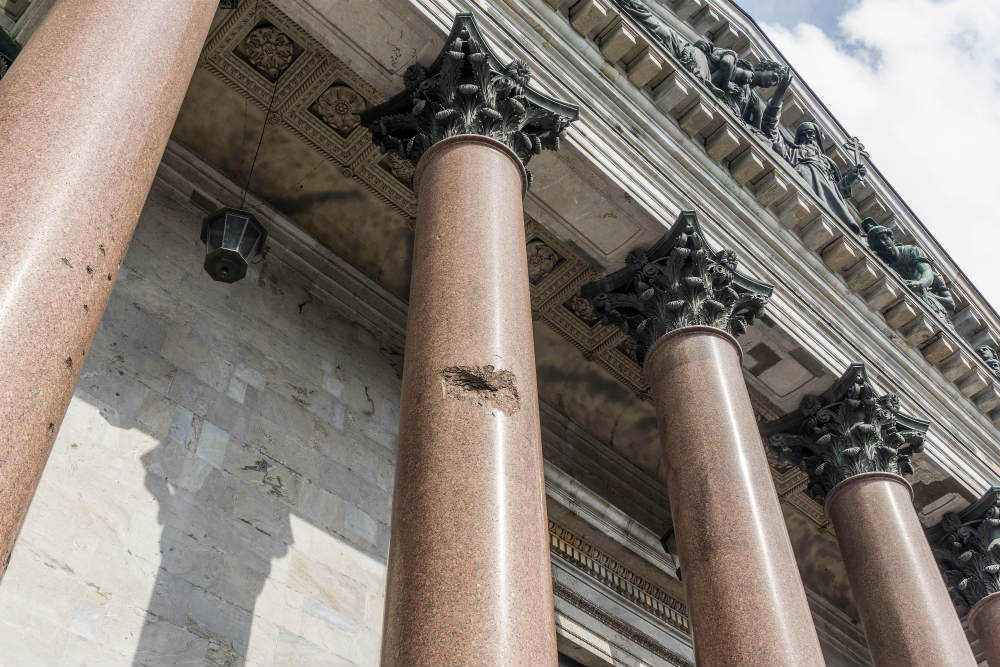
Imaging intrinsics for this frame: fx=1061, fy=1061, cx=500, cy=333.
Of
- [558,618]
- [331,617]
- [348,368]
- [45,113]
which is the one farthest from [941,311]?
[45,113]

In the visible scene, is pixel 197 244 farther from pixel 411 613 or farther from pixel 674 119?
pixel 411 613

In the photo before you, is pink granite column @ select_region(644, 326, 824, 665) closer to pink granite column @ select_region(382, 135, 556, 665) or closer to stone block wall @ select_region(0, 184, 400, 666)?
pink granite column @ select_region(382, 135, 556, 665)

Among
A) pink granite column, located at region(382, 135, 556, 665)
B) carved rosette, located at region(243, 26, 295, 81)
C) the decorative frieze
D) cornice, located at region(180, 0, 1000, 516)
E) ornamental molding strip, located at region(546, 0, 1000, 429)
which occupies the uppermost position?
ornamental molding strip, located at region(546, 0, 1000, 429)

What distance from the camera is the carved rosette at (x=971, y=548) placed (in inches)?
417

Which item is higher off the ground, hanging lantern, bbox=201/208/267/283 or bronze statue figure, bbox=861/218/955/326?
bronze statue figure, bbox=861/218/955/326

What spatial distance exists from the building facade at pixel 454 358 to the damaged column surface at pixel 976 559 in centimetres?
4

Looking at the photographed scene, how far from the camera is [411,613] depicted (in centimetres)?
423

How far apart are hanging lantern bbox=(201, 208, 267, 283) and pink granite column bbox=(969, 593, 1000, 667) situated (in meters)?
7.67

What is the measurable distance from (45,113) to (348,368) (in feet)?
17.2

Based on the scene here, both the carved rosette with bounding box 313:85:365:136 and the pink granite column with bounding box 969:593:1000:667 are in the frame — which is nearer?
the carved rosette with bounding box 313:85:365:136

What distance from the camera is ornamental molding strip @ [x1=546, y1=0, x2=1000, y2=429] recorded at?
958cm

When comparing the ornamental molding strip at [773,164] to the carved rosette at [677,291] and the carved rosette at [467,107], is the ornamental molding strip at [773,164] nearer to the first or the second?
the carved rosette at [677,291]

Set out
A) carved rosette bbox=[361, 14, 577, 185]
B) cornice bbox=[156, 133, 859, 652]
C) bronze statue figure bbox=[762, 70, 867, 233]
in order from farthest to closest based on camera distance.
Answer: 1. bronze statue figure bbox=[762, 70, 867, 233]
2. cornice bbox=[156, 133, 859, 652]
3. carved rosette bbox=[361, 14, 577, 185]

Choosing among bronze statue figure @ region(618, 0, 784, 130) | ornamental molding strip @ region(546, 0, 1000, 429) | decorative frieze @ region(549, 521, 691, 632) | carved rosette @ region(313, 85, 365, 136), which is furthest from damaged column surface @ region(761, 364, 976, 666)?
carved rosette @ region(313, 85, 365, 136)
